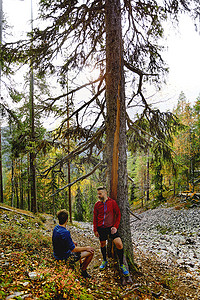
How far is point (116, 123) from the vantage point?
4.40 meters

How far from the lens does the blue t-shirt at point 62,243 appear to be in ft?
11.4

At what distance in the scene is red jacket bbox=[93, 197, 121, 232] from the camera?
13.0 feet

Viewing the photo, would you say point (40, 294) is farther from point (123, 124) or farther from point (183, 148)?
point (183, 148)

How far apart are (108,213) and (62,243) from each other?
1.10m

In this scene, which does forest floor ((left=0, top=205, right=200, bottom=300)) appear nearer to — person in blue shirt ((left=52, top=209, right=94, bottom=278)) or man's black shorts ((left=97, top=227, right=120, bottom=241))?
person in blue shirt ((left=52, top=209, right=94, bottom=278))

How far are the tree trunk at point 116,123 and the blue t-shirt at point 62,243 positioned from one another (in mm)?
1271

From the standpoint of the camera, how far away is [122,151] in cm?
440

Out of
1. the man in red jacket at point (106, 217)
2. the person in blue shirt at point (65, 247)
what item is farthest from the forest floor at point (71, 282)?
the man in red jacket at point (106, 217)

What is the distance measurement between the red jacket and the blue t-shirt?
31.3 inches

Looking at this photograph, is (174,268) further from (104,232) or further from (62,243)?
(62,243)

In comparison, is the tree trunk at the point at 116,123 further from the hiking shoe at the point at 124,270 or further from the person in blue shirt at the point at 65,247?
the person in blue shirt at the point at 65,247

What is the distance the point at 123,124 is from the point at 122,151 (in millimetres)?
701

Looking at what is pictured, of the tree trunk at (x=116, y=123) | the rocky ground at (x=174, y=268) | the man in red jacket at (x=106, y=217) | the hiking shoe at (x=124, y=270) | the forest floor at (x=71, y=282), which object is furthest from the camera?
the tree trunk at (x=116, y=123)

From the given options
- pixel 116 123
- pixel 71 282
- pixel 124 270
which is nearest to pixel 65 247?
pixel 71 282
